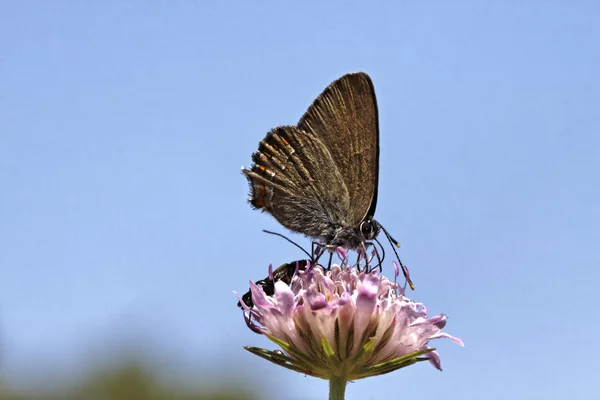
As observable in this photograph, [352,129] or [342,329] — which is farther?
[352,129]

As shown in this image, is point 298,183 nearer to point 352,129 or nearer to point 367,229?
point 352,129

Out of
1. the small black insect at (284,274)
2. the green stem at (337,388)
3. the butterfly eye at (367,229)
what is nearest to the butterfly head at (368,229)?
the butterfly eye at (367,229)

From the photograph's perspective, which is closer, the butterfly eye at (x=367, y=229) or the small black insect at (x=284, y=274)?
the small black insect at (x=284, y=274)

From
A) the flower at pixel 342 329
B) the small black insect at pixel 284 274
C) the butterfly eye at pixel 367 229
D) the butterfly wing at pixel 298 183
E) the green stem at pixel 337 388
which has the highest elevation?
the butterfly wing at pixel 298 183

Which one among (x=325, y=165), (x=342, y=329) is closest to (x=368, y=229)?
(x=325, y=165)

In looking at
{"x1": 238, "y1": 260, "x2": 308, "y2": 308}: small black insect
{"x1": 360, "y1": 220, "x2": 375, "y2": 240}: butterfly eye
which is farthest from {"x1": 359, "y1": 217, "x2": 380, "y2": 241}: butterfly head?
{"x1": 238, "y1": 260, "x2": 308, "y2": 308}: small black insect

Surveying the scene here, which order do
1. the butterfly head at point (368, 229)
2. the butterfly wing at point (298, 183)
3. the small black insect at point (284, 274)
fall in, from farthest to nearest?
the butterfly wing at point (298, 183) < the butterfly head at point (368, 229) < the small black insect at point (284, 274)

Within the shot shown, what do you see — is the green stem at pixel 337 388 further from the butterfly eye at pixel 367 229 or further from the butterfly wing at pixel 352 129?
Result: the butterfly wing at pixel 352 129
